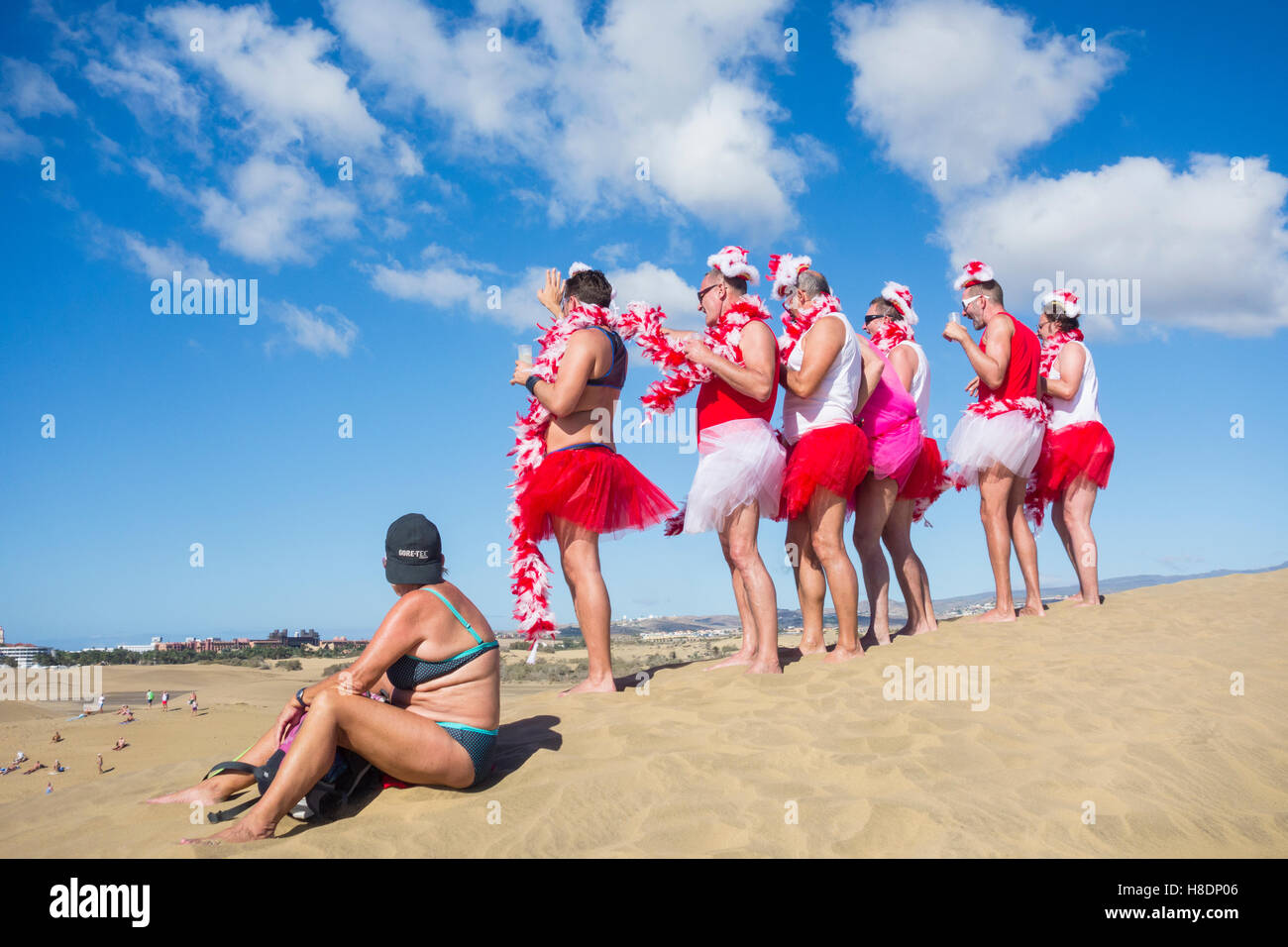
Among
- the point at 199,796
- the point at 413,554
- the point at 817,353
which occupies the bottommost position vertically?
the point at 199,796

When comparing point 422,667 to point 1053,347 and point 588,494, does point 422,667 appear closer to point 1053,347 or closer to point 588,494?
point 588,494

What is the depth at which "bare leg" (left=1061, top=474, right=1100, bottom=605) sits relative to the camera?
7.11 meters

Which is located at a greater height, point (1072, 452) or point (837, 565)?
point (1072, 452)

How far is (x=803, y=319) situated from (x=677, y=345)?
102 centimetres

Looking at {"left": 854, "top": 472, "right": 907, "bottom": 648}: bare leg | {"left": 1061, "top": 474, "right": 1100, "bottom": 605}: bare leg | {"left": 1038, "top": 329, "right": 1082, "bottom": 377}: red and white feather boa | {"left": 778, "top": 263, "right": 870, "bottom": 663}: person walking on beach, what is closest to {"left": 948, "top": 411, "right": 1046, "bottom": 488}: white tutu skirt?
{"left": 1061, "top": 474, "right": 1100, "bottom": 605}: bare leg

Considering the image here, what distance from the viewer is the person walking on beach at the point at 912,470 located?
6602mm

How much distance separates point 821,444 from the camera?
5633mm

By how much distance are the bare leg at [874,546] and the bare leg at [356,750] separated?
374 centimetres

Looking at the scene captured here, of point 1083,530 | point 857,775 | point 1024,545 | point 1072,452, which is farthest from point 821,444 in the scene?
point 1083,530

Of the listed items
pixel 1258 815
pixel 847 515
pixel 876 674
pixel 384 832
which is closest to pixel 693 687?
pixel 876 674

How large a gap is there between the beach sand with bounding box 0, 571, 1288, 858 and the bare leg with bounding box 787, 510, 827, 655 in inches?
20.5

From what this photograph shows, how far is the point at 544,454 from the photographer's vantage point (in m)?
5.32

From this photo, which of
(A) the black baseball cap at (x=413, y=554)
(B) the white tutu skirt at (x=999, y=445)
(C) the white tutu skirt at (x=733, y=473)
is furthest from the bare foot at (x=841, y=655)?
(A) the black baseball cap at (x=413, y=554)

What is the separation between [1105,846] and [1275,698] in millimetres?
2292
